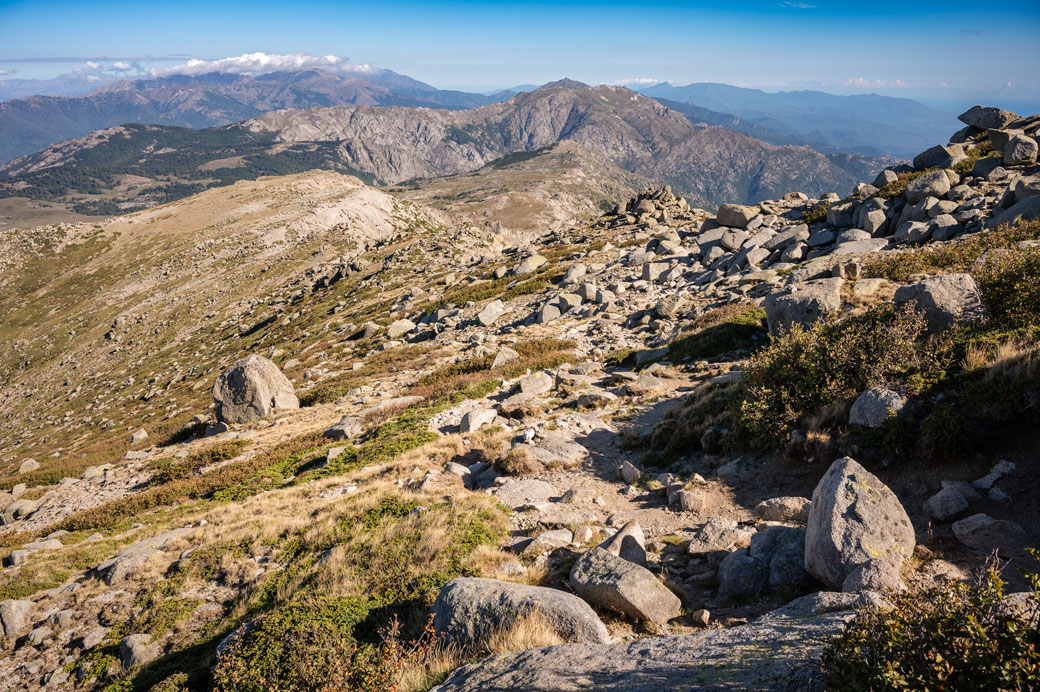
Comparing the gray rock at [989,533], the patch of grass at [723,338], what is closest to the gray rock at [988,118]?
the patch of grass at [723,338]

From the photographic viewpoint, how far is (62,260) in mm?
95312

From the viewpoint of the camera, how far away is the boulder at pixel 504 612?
679 centimetres

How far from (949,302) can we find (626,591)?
36.7 ft

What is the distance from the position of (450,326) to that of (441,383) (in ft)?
40.5

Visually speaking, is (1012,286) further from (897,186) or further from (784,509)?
(897,186)

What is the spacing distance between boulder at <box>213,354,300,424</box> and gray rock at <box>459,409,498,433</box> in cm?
1364

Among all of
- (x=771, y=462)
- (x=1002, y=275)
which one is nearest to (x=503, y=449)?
(x=771, y=462)

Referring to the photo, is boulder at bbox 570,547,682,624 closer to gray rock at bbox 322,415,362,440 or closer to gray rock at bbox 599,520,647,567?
gray rock at bbox 599,520,647,567

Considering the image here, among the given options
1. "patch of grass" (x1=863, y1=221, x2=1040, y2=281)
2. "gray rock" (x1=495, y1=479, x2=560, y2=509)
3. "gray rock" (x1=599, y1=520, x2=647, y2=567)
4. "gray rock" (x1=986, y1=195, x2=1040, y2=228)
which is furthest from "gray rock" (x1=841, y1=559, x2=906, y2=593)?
"gray rock" (x1=986, y1=195, x2=1040, y2=228)

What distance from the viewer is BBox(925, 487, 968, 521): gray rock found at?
7.87 meters

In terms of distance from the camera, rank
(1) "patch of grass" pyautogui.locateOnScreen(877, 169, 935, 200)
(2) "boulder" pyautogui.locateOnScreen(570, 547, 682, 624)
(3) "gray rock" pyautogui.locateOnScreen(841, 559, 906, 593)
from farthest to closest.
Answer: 1. (1) "patch of grass" pyautogui.locateOnScreen(877, 169, 935, 200)
2. (2) "boulder" pyautogui.locateOnScreen(570, 547, 682, 624)
3. (3) "gray rock" pyautogui.locateOnScreen(841, 559, 906, 593)

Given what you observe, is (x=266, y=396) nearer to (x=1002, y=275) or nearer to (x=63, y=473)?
(x=63, y=473)

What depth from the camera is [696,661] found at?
5195 mm

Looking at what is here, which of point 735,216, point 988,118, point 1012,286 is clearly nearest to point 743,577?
point 1012,286
